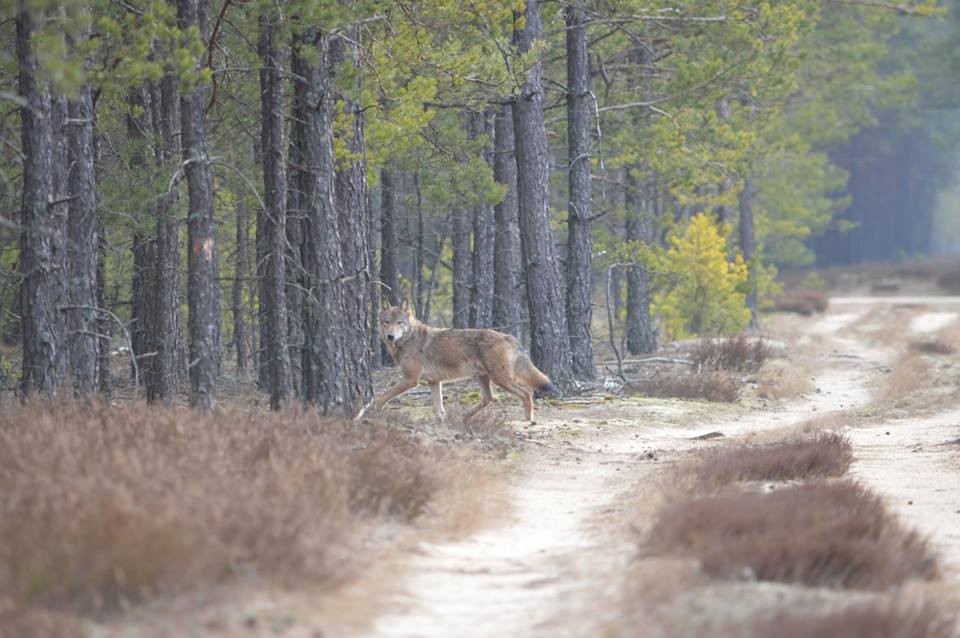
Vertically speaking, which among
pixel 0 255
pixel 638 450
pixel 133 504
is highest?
pixel 0 255

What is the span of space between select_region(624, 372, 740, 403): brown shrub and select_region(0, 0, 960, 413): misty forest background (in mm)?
1057

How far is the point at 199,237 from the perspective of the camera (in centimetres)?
1259

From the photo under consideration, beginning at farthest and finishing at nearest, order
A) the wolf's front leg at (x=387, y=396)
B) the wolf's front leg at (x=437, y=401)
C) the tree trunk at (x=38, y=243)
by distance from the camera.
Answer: the wolf's front leg at (x=437, y=401), the wolf's front leg at (x=387, y=396), the tree trunk at (x=38, y=243)

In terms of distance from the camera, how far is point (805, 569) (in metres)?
7.67

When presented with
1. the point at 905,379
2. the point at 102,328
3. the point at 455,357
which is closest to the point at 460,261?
the point at 905,379

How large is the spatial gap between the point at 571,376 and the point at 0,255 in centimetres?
895

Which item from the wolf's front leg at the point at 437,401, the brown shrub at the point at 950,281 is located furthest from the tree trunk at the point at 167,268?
the brown shrub at the point at 950,281

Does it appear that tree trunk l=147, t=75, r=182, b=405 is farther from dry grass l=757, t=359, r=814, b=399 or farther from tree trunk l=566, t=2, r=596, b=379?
dry grass l=757, t=359, r=814, b=399

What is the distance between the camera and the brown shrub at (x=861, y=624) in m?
6.18

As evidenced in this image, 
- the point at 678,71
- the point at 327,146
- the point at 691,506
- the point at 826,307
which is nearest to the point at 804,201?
the point at 826,307

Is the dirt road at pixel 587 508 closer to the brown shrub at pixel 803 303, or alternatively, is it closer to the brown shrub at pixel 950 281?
the brown shrub at pixel 803 303

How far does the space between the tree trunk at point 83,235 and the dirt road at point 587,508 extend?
5.11 meters

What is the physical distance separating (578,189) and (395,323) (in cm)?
567

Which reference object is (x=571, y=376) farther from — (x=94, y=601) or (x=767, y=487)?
(x=94, y=601)
